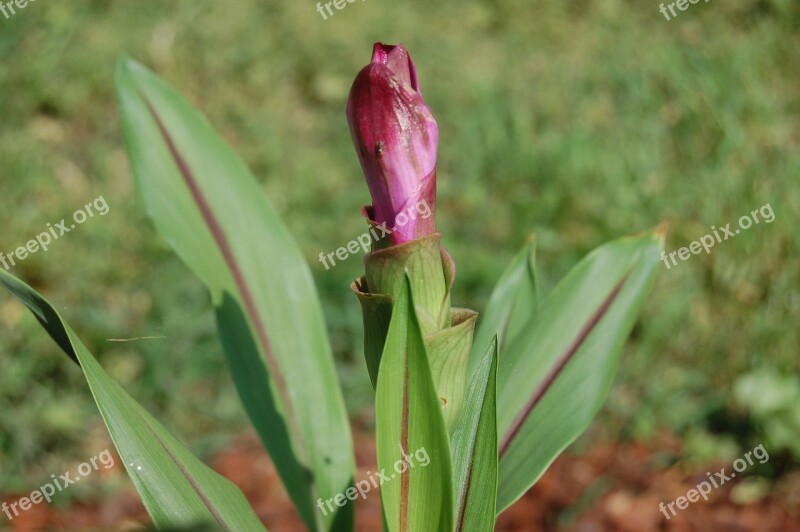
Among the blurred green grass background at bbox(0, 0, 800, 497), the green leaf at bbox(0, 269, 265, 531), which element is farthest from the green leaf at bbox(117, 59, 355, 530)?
the blurred green grass background at bbox(0, 0, 800, 497)

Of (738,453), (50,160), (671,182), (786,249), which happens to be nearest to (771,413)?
(738,453)

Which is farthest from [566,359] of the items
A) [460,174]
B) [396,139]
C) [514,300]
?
[460,174]

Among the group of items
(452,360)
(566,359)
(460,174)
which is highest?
(460,174)

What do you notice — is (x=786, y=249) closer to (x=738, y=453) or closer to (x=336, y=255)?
(x=738, y=453)

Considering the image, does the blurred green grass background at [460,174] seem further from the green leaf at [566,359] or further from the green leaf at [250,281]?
the green leaf at [566,359]

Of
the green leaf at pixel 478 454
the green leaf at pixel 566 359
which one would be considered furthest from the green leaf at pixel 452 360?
the green leaf at pixel 566 359

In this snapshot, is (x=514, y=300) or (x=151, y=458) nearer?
(x=151, y=458)

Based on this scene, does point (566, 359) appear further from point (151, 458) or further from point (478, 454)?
point (151, 458)

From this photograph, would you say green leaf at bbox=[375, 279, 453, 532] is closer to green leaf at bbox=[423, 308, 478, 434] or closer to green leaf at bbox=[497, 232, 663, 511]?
green leaf at bbox=[423, 308, 478, 434]

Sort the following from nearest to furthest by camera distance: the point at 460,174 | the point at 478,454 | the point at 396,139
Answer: the point at 396,139 < the point at 478,454 < the point at 460,174
